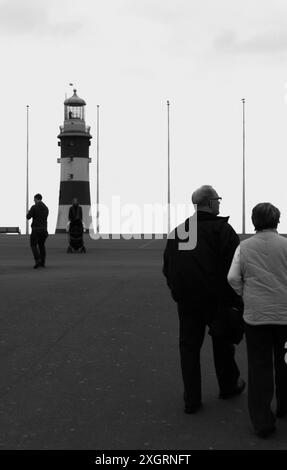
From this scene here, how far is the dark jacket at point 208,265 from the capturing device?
654cm

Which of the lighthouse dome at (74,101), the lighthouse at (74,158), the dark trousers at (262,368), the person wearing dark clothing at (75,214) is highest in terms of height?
the lighthouse dome at (74,101)

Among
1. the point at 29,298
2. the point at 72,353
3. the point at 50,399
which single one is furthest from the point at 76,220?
the point at 50,399

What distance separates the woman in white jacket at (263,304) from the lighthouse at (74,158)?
159 ft

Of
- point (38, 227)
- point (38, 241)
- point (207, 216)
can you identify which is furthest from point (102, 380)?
point (38, 227)

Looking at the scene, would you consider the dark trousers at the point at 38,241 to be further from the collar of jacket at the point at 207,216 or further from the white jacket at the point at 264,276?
the white jacket at the point at 264,276

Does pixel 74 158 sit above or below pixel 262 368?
above

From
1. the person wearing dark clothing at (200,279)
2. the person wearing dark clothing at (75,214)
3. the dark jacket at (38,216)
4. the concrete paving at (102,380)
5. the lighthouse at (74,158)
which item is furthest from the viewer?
the lighthouse at (74,158)

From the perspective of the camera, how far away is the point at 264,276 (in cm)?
605

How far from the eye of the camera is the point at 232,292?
6.53 metres

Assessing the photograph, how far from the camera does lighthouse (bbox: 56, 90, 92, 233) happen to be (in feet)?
179

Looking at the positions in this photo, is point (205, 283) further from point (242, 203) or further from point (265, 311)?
point (242, 203)

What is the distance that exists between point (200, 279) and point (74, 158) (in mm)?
48771

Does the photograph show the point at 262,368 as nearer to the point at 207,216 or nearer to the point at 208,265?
the point at 208,265

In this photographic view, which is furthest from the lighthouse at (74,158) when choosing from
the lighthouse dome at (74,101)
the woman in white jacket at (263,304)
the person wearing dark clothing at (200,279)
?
the woman in white jacket at (263,304)
